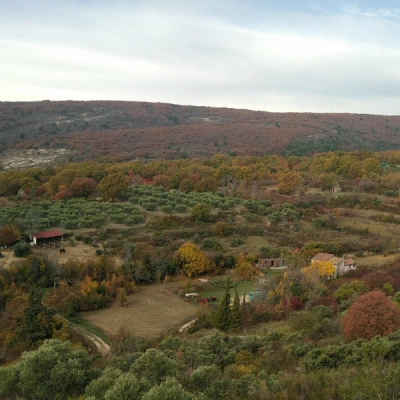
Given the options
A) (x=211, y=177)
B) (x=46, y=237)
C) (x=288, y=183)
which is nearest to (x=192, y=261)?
(x=46, y=237)

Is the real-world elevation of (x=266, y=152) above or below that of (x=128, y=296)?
above

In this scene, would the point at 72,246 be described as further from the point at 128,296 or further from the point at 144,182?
the point at 144,182

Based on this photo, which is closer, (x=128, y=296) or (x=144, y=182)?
(x=128, y=296)

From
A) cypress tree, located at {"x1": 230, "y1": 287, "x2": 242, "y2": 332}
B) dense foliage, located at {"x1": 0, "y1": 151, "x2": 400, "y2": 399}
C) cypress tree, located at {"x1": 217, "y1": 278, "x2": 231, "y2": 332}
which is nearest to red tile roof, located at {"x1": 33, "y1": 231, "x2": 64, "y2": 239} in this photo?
dense foliage, located at {"x1": 0, "y1": 151, "x2": 400, "y2": 399}

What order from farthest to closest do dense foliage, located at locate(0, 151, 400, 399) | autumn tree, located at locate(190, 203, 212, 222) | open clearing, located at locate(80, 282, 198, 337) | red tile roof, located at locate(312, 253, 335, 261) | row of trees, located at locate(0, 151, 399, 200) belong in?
row of trees, located at locate(0, 151, 399, 200) < autumn tree, located at locate(190, 203, 212, 222) < red tile roof, located at locate(312, 253, 335, 261) < open clearing, located at locate(80, 282, 198, 337) < dense foliage, located at locate(0, 151, 400, 399)

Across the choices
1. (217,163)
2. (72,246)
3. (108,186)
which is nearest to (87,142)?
(217,163)

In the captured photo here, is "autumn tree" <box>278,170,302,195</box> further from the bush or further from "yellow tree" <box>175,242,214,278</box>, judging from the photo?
the bush

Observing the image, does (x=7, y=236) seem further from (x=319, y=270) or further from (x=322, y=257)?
(x=322, y=257)
